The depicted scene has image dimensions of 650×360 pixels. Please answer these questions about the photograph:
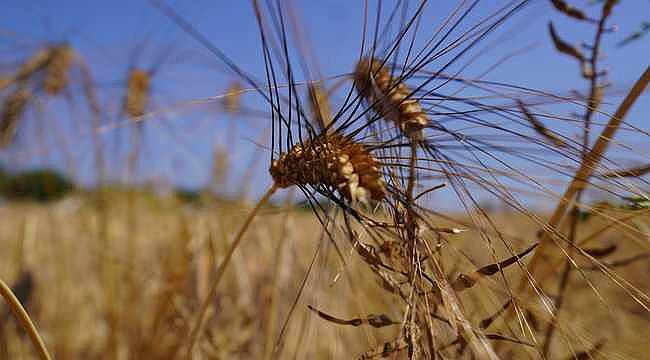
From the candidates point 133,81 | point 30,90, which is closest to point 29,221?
point 30,90

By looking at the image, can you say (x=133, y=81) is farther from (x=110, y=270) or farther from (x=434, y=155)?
(x=434, y=155)

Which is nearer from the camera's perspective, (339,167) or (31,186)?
(339,167)

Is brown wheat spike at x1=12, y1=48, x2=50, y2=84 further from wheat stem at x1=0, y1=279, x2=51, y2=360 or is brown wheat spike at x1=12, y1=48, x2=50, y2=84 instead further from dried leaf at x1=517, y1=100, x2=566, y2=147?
dried leaf at x1=517, y1=100, x2=566, y2=147

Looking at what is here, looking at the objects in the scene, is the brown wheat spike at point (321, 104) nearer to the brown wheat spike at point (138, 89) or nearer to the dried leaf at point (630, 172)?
the dried leaf at point (630, 172)

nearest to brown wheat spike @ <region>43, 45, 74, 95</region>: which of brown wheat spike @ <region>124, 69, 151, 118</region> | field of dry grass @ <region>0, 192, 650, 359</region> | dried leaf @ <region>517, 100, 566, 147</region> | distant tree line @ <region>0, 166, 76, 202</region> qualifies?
brown wheat spike @ <region>124, 69, 151, 118</region>

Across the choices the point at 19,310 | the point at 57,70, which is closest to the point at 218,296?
the point at 57,70

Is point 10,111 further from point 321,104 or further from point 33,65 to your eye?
point 321,104
